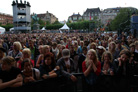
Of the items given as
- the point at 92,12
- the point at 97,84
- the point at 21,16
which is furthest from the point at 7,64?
the point at 92,12

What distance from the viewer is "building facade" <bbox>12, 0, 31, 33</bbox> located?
2430 inches

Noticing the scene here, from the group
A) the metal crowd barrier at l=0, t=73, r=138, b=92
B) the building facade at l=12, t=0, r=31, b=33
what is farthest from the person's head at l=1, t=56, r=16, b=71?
the building facade at l=12, t=0, r=31, b=33

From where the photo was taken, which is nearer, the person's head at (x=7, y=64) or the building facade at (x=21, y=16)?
the person's head at (x=7, y=64)

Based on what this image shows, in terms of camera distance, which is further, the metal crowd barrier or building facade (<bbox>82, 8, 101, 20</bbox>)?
building facade (<bbox>82, 8, 101, 20</bbox>)

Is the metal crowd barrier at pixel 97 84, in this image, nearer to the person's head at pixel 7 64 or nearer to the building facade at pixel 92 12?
the person's head at pixel 7 64

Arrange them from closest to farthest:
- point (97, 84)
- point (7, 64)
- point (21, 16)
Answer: point (7, 64) < point (97, 84) < point (21, 16)

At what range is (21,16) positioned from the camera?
63906 mm

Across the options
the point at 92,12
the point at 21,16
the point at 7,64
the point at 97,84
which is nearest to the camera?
the point at 7,64

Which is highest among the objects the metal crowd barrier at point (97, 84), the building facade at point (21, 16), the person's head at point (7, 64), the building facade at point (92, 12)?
the building facade at point (92, 12)

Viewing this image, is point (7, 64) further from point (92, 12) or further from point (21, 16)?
point (92, 12)

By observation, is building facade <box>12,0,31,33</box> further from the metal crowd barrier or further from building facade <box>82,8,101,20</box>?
building facade <box>82,8,101,20</box>

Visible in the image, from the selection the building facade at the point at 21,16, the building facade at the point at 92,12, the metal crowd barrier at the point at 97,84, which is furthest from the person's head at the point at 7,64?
the building facade at the point at 92,12

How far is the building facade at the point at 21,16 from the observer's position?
2430 inches

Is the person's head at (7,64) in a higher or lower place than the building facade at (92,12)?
lower
